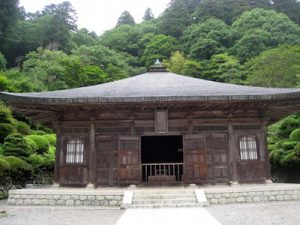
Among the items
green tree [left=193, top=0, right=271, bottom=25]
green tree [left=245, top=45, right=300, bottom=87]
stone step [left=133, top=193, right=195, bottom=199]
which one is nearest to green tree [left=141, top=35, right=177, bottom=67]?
green tree [left=193, top=0, right=271, bottom=25]

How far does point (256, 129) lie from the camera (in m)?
13.8

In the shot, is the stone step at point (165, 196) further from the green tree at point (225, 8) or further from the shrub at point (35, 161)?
the green tree at point (225, 8)

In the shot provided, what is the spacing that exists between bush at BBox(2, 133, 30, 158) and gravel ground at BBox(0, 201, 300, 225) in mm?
6511

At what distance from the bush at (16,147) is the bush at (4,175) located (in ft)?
5.96

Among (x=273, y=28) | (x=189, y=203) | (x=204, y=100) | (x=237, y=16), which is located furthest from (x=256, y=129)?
(x=237, y=16)

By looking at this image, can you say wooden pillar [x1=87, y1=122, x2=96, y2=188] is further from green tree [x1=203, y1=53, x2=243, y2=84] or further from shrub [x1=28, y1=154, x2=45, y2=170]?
green tree [x1=203, y1=53, x2=243, y2=84]

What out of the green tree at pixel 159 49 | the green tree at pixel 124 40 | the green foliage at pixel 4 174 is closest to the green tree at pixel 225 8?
the green tree at pixel 159 49

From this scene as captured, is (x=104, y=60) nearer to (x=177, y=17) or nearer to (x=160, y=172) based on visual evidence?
(x=177, y=17)

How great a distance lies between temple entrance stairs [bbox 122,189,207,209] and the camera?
10.4m

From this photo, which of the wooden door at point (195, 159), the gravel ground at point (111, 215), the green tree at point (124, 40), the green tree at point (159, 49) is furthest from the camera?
the green tree at point (124, 40)

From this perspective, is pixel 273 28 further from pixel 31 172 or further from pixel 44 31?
pixel 31 172

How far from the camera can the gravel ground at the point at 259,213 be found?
25.8 feet

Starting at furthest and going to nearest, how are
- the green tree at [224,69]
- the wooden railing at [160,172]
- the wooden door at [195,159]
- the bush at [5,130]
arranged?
the green tree at [224,69] < the bush at [5,130] < the wooden railing at [160,172] < the wooden door at [195,159]

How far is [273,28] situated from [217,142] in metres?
41.0
